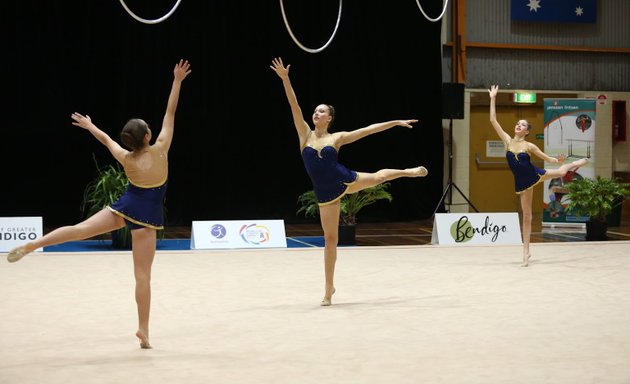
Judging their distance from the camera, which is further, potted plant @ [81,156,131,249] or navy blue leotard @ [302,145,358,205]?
Result: potted plant @ [81,156,131,249]

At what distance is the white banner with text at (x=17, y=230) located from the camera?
9125mm

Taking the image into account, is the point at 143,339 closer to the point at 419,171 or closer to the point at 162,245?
the point at 419,171

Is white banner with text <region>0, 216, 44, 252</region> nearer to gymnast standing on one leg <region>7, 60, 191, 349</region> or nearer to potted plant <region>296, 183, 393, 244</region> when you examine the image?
potted plant <region>296, 183, 393, 244</region>

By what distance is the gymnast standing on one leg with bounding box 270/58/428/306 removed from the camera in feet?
19.7

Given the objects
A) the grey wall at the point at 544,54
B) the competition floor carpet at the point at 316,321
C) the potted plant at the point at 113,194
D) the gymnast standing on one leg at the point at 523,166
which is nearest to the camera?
the competition floor carpet at the point at 316,321

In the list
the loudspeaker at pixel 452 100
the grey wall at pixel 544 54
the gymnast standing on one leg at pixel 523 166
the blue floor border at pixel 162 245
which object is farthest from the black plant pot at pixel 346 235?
the grey wall at pixel 544 54

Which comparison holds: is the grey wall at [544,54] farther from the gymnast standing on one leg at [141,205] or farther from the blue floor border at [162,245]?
the gymnast standing on one leg at [141,205]

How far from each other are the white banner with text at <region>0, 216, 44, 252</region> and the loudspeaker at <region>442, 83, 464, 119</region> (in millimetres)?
6974

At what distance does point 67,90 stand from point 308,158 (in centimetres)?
→ 718

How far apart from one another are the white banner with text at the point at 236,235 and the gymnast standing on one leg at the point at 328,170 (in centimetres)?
383

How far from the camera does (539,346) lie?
4.68 meters

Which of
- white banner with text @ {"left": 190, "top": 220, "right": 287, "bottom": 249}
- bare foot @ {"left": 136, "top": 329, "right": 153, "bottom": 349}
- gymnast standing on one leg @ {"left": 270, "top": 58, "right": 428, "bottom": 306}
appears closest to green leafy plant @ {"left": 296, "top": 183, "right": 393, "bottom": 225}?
white banner with text @ {"left": 190, "top": 220, "right": 287, "bottom": 249}

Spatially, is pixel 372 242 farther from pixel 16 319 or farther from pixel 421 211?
pixel 16 319

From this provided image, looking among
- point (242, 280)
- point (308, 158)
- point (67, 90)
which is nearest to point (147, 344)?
point (308, 158)
